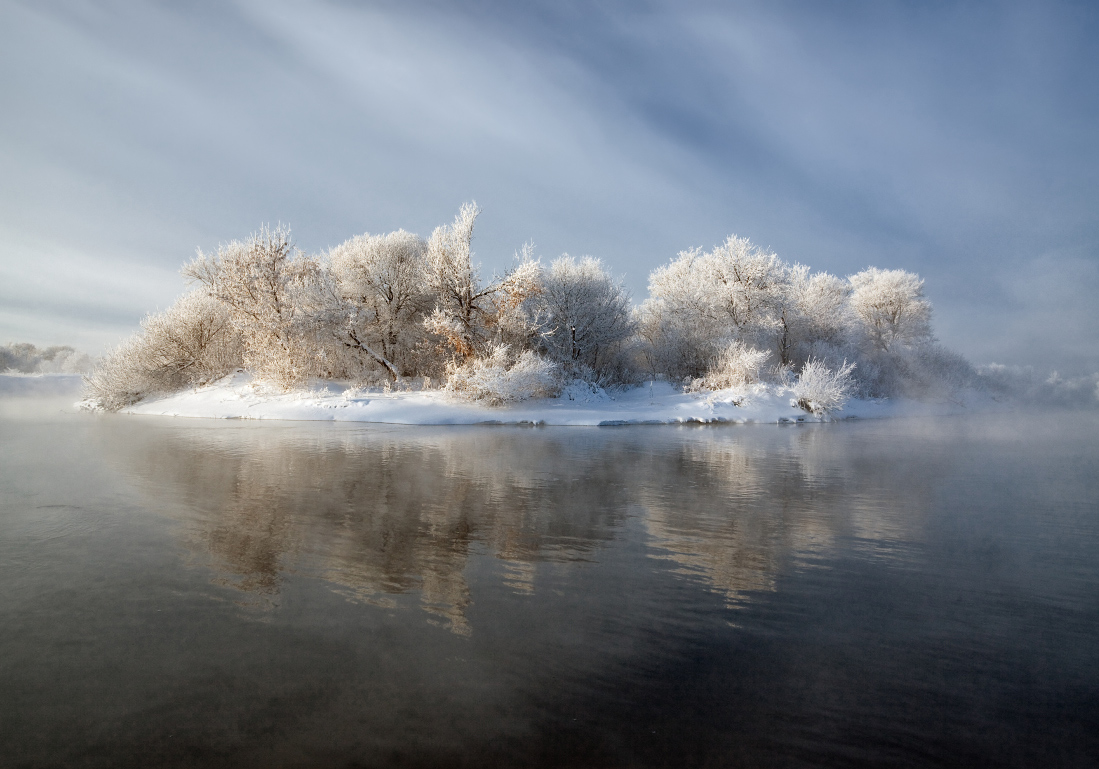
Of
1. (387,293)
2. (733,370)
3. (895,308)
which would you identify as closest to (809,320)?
(733,370)

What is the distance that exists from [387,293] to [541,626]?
27.9 meters

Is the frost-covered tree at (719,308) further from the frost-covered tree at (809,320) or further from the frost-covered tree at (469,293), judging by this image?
the frost-covered tree at (469,293)

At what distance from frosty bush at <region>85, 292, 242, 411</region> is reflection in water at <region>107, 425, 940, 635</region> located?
1585 centimetres

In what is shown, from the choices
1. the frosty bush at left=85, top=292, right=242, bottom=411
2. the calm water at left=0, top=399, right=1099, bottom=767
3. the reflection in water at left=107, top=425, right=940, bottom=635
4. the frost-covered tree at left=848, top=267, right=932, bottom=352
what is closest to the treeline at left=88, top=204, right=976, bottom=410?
the frosty bush at left=85, top=292, right=242, bottom=411

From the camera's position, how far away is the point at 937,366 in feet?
138

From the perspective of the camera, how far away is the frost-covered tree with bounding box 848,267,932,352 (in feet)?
149

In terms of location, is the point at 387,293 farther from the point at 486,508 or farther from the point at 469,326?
the point at 486,508

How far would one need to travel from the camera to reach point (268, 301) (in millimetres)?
25641

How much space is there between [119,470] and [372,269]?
21.0 meters

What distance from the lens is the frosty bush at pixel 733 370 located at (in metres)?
27.2

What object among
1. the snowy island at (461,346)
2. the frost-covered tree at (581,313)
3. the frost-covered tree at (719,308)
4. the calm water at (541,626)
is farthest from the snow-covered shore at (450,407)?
the calm water at (541,626)

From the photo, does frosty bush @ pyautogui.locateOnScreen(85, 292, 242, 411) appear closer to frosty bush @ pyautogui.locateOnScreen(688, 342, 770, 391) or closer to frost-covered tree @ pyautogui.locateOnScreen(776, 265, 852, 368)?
frosty bush @ pyautogui.locateOnScreen(688, 342, 770, 391)

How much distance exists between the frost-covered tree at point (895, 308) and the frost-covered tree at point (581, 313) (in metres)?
24.0

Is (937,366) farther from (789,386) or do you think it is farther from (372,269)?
(372,269)
